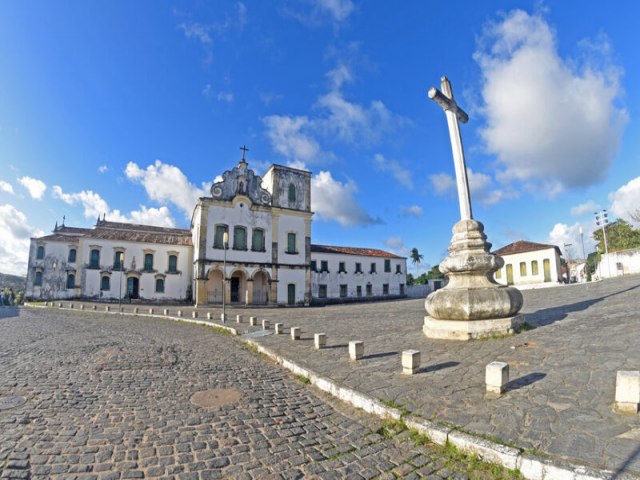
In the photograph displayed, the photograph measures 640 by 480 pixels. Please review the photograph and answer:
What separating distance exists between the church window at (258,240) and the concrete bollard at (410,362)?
2613 centimetres

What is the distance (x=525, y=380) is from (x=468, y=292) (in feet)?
8.79

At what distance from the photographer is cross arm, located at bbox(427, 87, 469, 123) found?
7964mm

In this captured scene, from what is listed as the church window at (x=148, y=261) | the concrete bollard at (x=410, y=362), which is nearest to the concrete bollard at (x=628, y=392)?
the concrete bollard at (x=410, y=362)

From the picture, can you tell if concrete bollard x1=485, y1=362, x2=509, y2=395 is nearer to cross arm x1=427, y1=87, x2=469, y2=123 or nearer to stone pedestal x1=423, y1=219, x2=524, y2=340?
stone pedestal x1=423, y1=219, x2=524, y2=340

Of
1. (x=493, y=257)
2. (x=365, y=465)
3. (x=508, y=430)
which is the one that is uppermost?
(x=493, y=257)

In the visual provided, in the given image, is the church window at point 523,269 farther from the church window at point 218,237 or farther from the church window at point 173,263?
the church window at point 173,263

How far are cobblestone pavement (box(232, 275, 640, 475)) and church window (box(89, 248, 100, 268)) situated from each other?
29.4 meters

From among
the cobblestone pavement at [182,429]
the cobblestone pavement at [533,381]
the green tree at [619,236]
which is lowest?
the cobblestone pavement at [182,429]

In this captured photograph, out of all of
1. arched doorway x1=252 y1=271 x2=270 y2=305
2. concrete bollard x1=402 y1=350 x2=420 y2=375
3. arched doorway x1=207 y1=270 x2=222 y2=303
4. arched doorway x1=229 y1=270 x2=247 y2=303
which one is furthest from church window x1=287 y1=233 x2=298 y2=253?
concrete bollard x1=402 y1=350 x2=420 y2=375

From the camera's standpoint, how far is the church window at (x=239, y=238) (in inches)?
1176

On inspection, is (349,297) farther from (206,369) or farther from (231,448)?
(231,448)

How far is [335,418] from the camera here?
14.0ft

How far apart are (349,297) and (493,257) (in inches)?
1305

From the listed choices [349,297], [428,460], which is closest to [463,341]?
[428,460]
